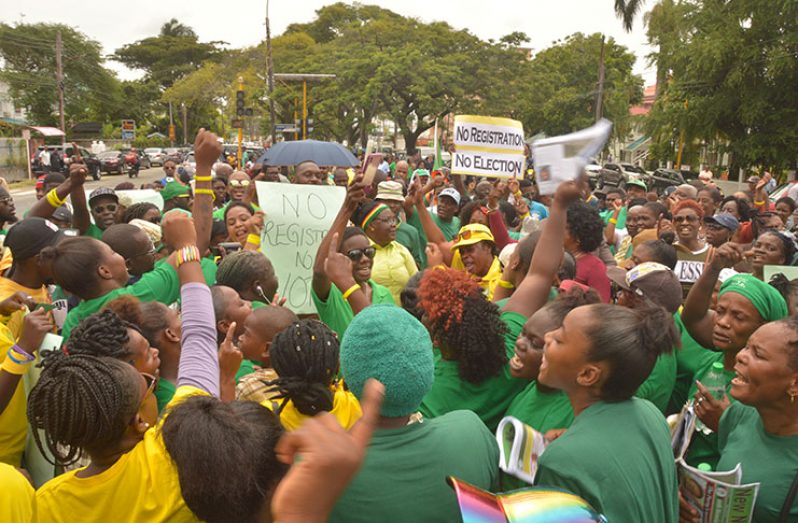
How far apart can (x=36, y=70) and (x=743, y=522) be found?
68.3m

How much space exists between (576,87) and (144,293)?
144 feet

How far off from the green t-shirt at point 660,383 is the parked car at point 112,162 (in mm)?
37204

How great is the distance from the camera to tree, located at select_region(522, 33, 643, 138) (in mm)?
40562

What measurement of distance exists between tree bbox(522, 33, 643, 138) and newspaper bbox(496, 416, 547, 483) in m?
39.2

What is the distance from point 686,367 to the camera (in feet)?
11.2

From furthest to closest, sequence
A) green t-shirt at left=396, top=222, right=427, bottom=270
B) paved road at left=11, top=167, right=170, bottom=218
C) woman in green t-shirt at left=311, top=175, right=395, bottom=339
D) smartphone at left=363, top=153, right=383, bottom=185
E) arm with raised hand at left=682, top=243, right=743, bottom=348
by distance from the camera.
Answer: paved road at left=11, top=167, right=170, bottom=218, green t-shirt at left=396, top=222, right=427, bottom=270, smartphone at left=363, top=153, right=383, bottom=185, woman in green t-shirt at left=311, top=175, right=395, bottom=339, arm with raised hand at left=682, top=243, right=743, bottom=348

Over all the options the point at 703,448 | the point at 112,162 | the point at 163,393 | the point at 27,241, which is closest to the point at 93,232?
the point at 27,241

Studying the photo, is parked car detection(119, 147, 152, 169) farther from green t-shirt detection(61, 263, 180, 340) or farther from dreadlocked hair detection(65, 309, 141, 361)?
dreadlocked hair detection(65, 309, 141, 361)

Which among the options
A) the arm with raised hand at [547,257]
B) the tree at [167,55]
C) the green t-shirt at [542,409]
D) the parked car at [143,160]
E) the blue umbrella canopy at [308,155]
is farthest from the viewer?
the tree at [167,55]

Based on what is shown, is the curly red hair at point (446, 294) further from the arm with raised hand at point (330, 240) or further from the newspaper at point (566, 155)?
the arm with raised hand at point (330, 240)

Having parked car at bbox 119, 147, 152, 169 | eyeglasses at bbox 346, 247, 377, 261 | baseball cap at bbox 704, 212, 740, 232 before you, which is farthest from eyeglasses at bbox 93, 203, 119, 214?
parked car at bbox 119, 147, 152, 169

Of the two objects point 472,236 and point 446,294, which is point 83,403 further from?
point 472,236

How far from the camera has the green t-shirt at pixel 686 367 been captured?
3.37 meters

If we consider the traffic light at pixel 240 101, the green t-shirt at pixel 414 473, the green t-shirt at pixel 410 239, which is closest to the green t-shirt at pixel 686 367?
the green t-shirt at pixel 414 473
